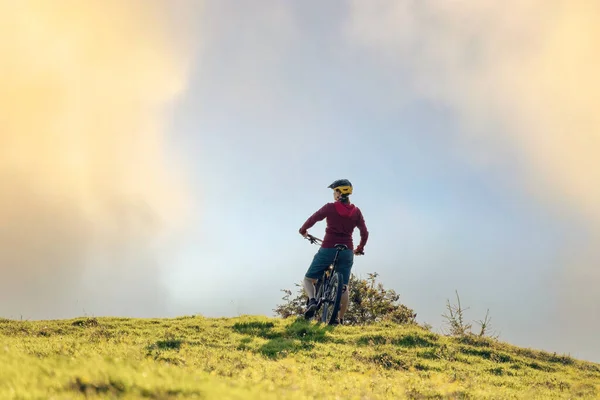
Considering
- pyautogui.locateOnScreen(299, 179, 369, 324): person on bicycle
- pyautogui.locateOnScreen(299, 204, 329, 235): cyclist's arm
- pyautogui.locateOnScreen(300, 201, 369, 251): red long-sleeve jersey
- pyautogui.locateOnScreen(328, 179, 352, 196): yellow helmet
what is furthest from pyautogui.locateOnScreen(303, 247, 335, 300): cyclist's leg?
pyautogui.locateOnScreen(328, 179, 352, 196): yellow helmet

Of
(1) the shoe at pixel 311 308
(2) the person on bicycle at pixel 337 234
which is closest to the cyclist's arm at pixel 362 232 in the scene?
(2) the person on bicycle at pixel 337 234

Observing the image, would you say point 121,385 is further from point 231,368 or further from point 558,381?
point 558,381

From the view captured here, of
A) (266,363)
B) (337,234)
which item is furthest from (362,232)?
(266,363)

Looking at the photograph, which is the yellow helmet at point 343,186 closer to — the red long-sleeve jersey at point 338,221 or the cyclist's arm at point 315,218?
the red long-sleeve jersey at point 338,221

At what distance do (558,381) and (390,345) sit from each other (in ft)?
Answer: 11.4

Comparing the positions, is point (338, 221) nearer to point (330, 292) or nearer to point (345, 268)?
point (345, 268)

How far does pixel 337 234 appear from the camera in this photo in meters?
15.1

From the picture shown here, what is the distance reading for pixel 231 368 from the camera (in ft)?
25.5

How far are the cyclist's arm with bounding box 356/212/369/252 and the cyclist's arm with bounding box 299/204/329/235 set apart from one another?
1.02 metres

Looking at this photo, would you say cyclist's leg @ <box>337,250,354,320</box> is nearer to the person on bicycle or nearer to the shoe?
the person on bicycle

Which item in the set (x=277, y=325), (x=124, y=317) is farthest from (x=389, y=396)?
(x=124, y=317)

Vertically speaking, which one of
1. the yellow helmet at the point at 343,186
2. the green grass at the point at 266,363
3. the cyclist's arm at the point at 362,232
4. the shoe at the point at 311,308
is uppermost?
the yellow helmet at the point at 343,186

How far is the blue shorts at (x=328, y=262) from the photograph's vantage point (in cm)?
1506

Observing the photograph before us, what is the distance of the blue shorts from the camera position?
49.4 feet
